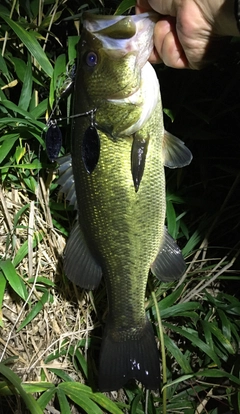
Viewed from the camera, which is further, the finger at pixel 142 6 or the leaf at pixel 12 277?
the leaf at pixel 12 277

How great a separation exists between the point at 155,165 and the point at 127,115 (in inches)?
7.0

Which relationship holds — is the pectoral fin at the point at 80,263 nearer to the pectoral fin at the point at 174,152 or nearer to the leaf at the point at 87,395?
the pectoral fin at the point at 174,152

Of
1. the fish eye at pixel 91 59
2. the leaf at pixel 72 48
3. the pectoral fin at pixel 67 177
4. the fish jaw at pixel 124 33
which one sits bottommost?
the pectoral fin at pixel 67 177

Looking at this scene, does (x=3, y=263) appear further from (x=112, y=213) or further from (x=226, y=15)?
(x=226, y=15)

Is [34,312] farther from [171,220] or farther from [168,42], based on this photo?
[168,42]

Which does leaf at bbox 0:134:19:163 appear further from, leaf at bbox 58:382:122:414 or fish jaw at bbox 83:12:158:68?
leaf at bbox 58:382:122:414

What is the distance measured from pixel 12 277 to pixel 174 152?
83cm

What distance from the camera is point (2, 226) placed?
6.39ft

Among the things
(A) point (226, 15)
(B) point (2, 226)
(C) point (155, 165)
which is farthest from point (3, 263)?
(A) point (226, 15)

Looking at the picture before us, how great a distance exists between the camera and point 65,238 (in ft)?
6.44

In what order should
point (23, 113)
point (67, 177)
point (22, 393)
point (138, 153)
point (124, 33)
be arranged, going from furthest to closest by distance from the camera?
1. point (23, 113)
2. point (22, 393)
3. point (67, 177)
4. point (138, 153)
5. point (124, 33)

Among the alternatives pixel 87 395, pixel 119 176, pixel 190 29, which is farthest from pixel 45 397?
pixel 190 29

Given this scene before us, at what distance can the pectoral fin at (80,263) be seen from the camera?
4.91ft

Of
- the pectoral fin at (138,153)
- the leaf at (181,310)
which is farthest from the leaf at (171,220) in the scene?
Answer: the pectoral fin at (138,153)
